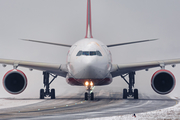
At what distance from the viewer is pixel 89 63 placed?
19.6 m

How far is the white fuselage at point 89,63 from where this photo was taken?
65.1 ft

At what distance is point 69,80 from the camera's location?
22734 mm

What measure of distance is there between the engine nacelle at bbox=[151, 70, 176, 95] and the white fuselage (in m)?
3.14

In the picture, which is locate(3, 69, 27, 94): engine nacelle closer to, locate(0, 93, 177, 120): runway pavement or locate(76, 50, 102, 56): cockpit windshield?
locate(0, 93, 177, 120): runway pavement

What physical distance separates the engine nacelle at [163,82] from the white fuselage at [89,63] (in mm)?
3139

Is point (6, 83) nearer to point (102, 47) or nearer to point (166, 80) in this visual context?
point (102, 47)

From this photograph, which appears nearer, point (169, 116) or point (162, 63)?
point (169, 116)

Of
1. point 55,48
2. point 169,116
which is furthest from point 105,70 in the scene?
point 55,48

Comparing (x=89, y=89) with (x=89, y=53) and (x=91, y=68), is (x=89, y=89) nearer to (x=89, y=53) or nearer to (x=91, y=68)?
(x=91, y=68)

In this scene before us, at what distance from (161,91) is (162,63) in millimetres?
2082

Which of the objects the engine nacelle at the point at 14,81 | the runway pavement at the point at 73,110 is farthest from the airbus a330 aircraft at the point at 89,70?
the runway pavement at the point at 73,110

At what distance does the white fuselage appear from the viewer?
65.1 feet

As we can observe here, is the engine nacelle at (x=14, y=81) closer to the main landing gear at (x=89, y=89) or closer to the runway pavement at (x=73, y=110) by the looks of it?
the runway pavement at (x=73, y=110)

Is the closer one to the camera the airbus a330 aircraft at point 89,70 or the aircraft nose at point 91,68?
the aircraft nose at point 91,68
